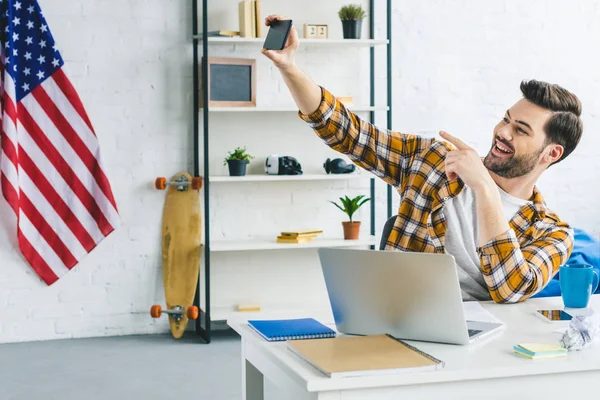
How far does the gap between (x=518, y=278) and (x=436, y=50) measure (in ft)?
9.87

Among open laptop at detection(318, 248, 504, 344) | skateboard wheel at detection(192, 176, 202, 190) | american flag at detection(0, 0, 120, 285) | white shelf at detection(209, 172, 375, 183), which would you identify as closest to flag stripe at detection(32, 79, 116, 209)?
A: american flag at detection(0, 0, 120, 285)

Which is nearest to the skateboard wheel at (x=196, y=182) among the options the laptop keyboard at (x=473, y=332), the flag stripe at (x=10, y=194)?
the flag stripe at (x=10, y=194)

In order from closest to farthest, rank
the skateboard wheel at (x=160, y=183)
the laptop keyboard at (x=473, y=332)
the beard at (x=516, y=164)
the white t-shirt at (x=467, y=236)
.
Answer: the laptop keyboard at (x=473, y=332)
the white t-shirt at (x=467, y=236)
the beard at (x=516, y=164)
the skateboard wheel at (x=160, y=183)

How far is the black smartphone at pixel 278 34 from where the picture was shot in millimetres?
2281

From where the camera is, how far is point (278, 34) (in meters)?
2.33

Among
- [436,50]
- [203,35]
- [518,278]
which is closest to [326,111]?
[518,278]

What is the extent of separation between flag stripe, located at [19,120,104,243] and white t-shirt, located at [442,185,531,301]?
2526 mm

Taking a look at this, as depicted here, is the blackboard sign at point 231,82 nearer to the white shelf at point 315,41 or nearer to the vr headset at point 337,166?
the white shelf at point 315,41

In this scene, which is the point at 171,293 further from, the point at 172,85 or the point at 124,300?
the point at 172,85

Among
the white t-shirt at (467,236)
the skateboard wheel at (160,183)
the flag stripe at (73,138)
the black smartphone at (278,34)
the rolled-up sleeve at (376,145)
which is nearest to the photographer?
the black smartphone at (278,34)

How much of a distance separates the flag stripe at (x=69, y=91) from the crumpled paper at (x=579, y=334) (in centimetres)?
326

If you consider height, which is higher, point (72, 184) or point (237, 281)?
point (72, 184)

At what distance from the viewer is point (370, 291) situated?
5.86 feet

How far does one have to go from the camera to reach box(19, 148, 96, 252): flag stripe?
4.41m
